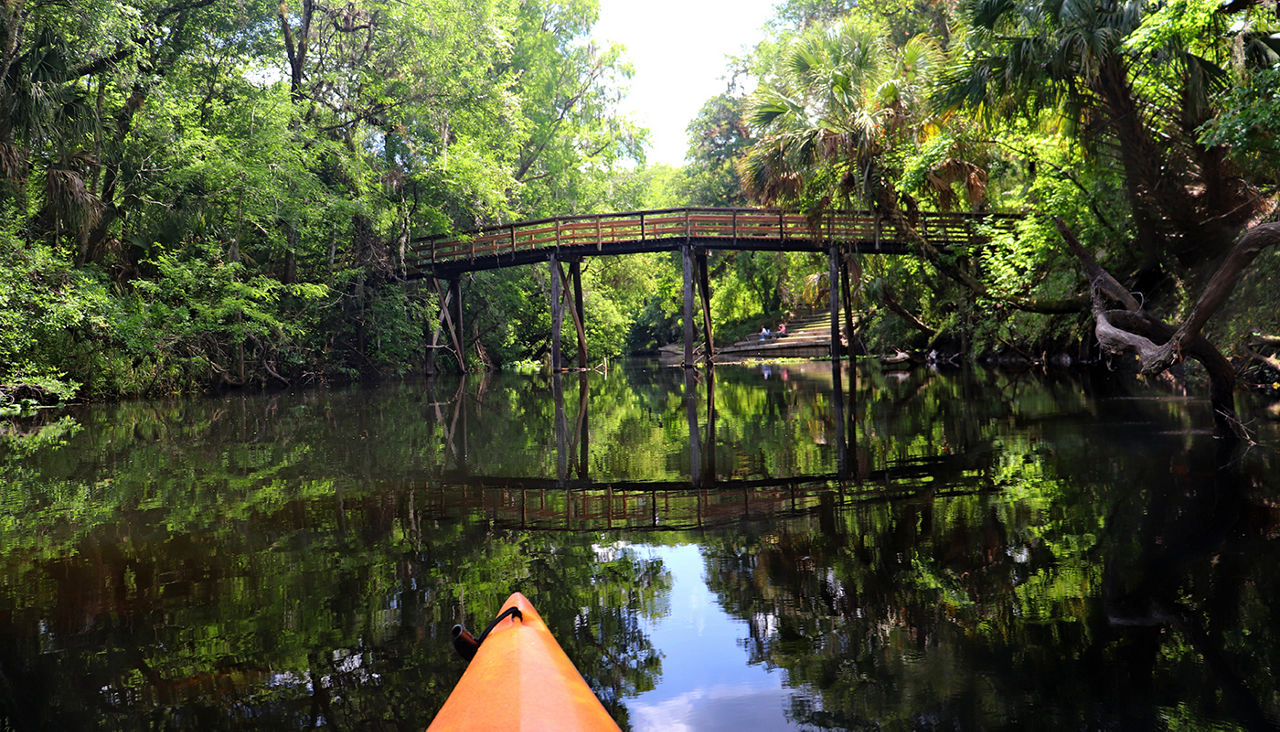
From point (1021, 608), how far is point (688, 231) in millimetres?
19807

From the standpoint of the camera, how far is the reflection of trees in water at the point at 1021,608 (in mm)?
2330

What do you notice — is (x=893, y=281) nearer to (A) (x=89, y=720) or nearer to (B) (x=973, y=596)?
(B) (x=973, y=596)

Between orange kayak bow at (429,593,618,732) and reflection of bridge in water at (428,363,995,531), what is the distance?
8.56 ft

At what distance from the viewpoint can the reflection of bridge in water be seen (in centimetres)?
496

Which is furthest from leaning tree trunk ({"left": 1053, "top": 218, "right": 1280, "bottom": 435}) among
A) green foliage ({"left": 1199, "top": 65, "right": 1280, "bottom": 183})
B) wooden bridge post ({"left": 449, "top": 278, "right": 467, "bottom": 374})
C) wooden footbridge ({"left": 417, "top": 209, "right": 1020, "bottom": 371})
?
wooden bridge post ({"left": 449, "top": 278, "right": 467, "bottom": 374})

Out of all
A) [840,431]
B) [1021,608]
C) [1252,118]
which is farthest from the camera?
[840,431]

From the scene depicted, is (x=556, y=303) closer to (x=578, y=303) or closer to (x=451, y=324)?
(x=578, y=303)

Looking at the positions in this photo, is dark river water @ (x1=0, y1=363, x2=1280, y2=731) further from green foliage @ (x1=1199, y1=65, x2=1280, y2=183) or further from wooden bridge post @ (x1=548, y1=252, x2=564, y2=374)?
wooden bridge post @ (x1=548, y1=252, x2=564, y2=374)

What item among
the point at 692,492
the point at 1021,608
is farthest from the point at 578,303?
the point at 1021,608

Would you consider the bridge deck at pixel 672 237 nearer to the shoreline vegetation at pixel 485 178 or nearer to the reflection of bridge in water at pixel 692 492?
the shoreline vegetation at pixel 485 178

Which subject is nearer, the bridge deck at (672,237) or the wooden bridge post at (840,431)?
the wooden bridge post at (840,431)

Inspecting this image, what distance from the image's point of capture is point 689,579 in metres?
3.67

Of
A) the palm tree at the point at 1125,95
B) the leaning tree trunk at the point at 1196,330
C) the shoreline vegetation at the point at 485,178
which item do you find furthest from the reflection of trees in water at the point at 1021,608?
the palm tree at the point at 1125,95

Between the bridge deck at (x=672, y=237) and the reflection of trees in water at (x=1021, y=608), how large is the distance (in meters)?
16.7
